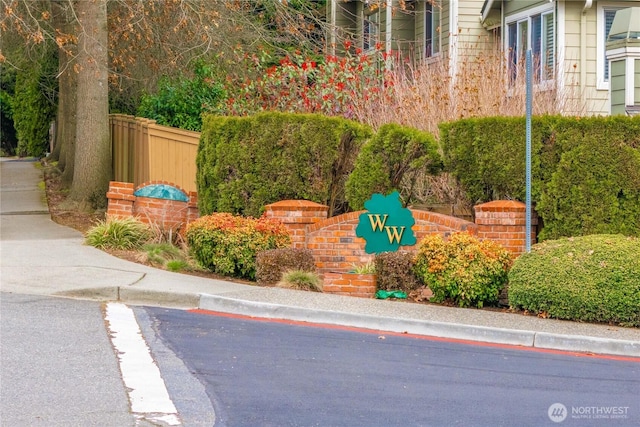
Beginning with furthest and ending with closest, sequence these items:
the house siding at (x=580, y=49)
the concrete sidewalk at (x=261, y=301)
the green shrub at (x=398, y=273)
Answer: the house siding at (x=580, y=49) → the green shrub at (x=398, y=273) → the concrete sidewalk at (x=261, y=301)

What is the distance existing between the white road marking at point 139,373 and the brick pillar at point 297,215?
10.1ft

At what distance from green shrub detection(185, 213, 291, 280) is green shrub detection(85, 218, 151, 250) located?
179cm

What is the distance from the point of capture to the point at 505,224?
40.2 feet

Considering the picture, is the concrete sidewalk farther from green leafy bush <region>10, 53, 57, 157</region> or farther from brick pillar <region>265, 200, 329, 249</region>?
green leafy bush <region>10, 53, 57, 157</region>

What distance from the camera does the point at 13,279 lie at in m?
12.1

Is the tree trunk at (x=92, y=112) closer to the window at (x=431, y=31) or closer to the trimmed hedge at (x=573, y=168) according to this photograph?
the trimmed hedge at (x=573, y=168)

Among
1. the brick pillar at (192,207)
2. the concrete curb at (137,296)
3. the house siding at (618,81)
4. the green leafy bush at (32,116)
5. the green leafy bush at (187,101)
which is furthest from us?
the green leafy bush at (32,116)

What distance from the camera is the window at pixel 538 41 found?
18.4 metres

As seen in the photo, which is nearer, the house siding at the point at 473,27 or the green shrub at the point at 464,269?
the green shrub at the point at 464,269

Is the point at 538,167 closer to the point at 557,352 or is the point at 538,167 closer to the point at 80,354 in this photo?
the point at 557,352

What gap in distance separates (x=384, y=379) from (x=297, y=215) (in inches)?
214

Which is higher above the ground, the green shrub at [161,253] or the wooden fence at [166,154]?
the wooden fence at [166,154]

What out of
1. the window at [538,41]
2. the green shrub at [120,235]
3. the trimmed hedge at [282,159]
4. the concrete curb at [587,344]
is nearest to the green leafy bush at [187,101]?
the green shrub at [120,235]

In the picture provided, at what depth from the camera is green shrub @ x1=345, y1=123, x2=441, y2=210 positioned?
1313cm
